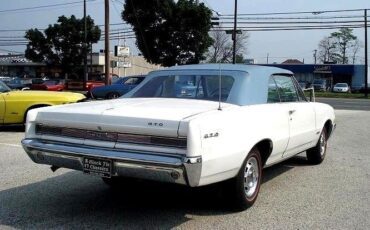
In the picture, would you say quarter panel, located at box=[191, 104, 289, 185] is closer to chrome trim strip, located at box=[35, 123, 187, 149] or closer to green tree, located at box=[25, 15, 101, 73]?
chrome trim strip, located at box=[35, 123, 187, 149]

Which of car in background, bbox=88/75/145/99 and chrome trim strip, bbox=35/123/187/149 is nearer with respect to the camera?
chrome trim strip, bbox=35/123/187/149

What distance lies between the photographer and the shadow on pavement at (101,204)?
15.7ft

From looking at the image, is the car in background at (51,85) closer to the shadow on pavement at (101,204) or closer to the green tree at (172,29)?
the green tree at (172,29)

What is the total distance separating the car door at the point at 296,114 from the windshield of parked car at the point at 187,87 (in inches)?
38.8

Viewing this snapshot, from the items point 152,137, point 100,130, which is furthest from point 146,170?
point 100,130

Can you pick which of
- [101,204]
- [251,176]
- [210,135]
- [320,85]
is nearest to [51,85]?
[101,204]

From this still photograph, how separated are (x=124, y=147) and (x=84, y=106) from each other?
976 mm

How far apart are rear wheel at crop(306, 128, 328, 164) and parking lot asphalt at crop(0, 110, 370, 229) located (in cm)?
27

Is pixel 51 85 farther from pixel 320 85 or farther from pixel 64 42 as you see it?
pixel 320 85

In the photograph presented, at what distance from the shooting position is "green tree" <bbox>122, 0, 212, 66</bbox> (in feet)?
121

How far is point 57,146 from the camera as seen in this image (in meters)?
4.89

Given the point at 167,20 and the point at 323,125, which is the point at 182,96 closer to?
the point at 323,125

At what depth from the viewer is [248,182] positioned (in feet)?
17.4

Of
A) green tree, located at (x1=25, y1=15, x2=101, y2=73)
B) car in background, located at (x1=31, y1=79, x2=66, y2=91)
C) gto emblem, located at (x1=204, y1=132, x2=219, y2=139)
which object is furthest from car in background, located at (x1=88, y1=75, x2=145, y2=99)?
green tree, located at (x1=25, y1=15, x2=101, y2=73)
